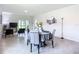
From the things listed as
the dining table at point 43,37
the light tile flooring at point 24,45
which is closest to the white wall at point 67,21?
the light tile flooring at point 24,45

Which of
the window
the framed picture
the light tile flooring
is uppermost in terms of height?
the framed picture

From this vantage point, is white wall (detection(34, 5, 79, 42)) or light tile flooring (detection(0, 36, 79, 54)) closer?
white wall (detection(34, 5, 79, 42))

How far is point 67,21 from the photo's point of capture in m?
4.16

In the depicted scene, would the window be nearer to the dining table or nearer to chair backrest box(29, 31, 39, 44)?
chair backrest box(29, 31, 39, 44)

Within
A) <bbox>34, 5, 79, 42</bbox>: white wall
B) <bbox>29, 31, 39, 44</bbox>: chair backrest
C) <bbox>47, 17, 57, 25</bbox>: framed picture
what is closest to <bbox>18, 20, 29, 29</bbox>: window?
<bbox>34, 5, 79, 42</bbox>: white wall

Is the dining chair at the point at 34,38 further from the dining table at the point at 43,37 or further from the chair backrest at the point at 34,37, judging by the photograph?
the dining table at the point at 43,37

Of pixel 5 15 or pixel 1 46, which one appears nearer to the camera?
pixel 5 15

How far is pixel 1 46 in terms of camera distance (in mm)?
4301

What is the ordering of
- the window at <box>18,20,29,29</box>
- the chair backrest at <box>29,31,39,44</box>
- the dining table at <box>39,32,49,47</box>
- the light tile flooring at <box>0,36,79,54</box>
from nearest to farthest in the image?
the window at <box>18,20,29,29</box> < the light tile flooring at <box>0,36,79,54</box> < the chair backrest at <box>29,31,39,44</box> < the dining table at <box>39,32,49,47</box>

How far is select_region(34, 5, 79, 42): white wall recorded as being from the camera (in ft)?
12.5
